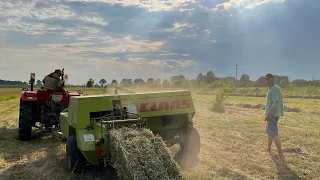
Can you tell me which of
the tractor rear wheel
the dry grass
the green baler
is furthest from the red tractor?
the green baler

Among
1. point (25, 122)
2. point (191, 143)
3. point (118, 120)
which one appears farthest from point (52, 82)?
point (118, 120)

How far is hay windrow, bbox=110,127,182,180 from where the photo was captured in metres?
4.61

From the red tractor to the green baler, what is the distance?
112 inches

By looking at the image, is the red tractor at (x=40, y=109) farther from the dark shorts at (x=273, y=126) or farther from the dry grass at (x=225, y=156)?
the dark shorts at (x=273, y=126)

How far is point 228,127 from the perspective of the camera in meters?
11.9

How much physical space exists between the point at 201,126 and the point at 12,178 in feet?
24.3

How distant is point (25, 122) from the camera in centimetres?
990

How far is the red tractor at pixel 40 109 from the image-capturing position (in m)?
9.92

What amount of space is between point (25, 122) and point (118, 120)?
5589mm

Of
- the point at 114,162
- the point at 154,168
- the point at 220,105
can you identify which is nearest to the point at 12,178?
the point at 114,162

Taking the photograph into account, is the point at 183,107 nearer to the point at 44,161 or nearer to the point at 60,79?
the point at 44,161

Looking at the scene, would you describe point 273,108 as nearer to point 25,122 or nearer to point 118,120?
point 118,120

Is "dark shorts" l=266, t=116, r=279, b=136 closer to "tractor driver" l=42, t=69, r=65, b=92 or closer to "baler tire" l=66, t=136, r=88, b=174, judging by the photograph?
"baler tire" l=66, t=136, r=88, b=174

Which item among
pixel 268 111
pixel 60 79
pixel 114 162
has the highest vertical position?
pixel 60 79
